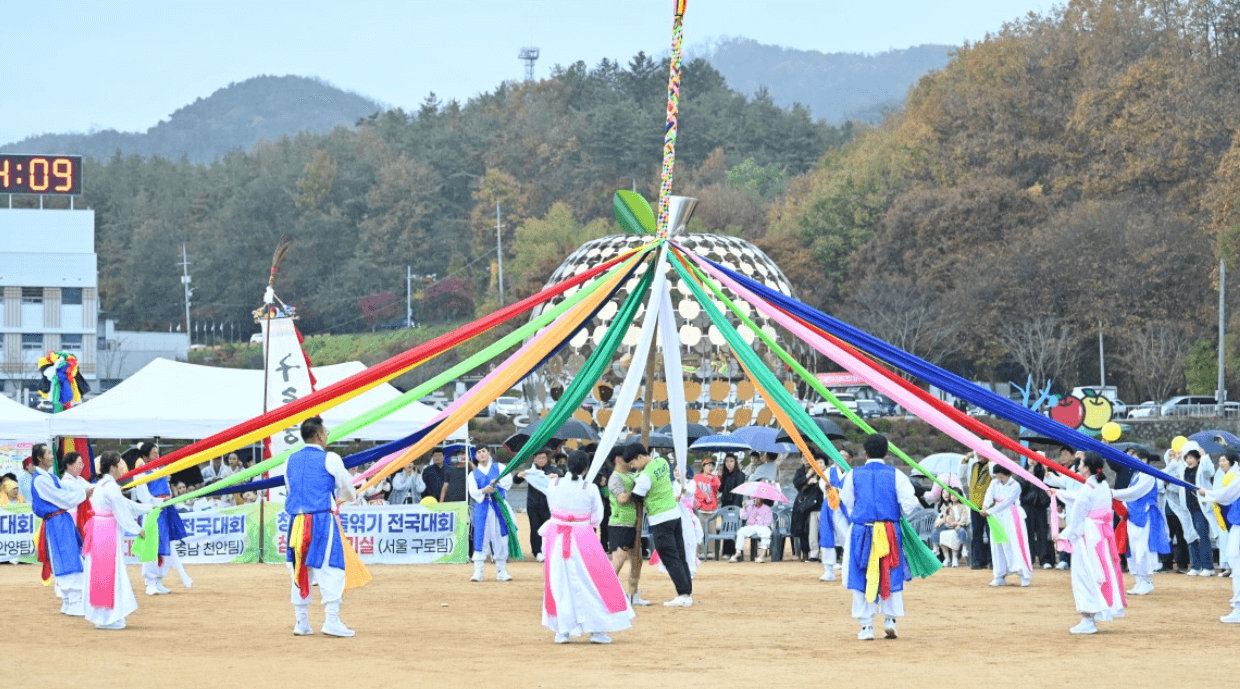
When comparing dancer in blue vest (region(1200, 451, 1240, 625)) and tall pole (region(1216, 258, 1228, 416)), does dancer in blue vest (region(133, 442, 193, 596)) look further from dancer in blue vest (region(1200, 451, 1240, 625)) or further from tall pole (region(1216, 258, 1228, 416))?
tall pole (region(1216, 258, 1228, 416))

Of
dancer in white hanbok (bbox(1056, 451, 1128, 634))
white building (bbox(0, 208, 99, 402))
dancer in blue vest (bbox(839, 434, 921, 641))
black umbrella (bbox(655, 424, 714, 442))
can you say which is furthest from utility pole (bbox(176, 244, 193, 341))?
dancer in blue vest (bbox(839, 434, 921, 641))

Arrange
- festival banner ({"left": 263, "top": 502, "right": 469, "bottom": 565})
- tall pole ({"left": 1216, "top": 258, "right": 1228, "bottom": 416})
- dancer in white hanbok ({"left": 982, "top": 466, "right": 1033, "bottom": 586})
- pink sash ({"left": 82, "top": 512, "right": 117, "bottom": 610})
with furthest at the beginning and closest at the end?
tall pole ({"left": 1216, "top": 258, "right": 1228, "bottom": 416})
festival banner ({"left": 263, "top": 502, "right": 469, "bottom": 565})
dancer in white hanbok ({"left": 982, "top": 466, "right": 1033, "bottom": 586})
pink sash ({"left": 82, "top": 512, "right": 117, "bottom": 610})

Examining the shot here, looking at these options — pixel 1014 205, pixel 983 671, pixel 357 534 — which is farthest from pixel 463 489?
pixel 1014 205

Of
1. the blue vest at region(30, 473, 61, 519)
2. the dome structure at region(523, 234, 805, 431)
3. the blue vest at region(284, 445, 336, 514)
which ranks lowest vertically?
the blue vest at region(30, 473, 61, 519)

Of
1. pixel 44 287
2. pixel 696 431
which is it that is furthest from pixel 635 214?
pixel 44 287

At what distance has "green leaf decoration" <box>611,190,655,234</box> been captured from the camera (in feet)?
43.5

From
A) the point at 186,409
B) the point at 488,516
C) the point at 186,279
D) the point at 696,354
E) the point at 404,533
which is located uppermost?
the point at 186,279

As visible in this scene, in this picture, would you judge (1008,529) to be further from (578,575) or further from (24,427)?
(24,427)

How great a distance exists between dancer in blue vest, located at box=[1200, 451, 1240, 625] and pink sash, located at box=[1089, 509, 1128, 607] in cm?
89

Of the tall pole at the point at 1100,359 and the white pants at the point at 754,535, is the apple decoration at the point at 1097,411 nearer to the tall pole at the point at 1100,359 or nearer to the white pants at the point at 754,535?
the white pants at the point at 754,535

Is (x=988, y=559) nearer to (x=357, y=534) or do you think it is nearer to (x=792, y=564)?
(x=792, y=564)

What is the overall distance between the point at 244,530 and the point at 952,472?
8.92m

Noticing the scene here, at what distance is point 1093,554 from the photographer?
11.6 metres

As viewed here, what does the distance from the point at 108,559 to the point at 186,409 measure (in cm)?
819
